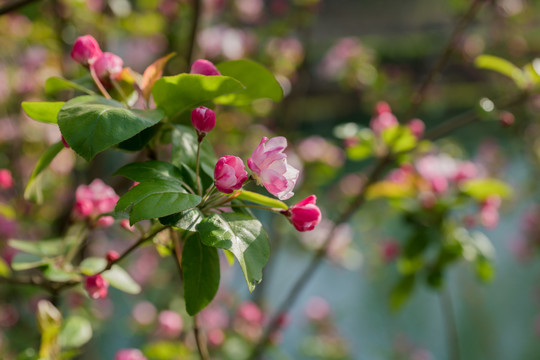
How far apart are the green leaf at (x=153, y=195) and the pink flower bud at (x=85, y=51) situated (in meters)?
0.12

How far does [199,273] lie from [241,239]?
5cm

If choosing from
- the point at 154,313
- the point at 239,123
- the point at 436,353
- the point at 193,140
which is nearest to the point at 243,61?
the point at 193,140

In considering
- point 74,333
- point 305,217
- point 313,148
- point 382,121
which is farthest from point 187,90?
point 313,148

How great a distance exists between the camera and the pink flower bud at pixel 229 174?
1.06 ft

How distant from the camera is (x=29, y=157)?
1.30 meters

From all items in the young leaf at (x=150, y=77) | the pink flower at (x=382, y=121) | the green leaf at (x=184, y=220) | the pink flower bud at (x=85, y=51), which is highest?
the pink flower bud at (x=85, y=51)

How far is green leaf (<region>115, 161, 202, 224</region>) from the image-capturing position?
292 mm

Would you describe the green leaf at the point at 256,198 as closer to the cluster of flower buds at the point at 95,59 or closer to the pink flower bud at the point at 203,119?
the pink flower bud at the point at 203,119

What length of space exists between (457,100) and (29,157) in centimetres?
206

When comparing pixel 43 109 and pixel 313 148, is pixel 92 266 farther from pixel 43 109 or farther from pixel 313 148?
pixel 313 148

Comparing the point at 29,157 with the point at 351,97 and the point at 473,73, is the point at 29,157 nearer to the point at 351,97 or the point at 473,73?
the point at 351,97

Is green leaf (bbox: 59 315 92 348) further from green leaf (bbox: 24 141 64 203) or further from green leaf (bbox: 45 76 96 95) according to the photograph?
green leaf (bbox: 45 76 96 95)

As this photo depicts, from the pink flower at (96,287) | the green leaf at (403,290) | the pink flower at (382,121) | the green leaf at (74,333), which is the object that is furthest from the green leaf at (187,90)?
the green leaf at (403,290)

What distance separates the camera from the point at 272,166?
0.34m
